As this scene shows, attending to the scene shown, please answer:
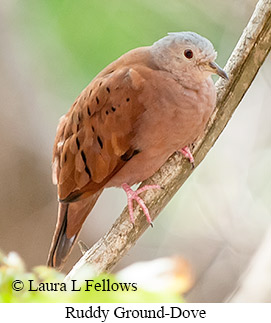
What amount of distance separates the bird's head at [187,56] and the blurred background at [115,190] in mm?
510

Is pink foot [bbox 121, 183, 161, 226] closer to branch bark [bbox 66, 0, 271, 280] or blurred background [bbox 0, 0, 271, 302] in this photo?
branch bark [bbox 66, 0, 271, 280]

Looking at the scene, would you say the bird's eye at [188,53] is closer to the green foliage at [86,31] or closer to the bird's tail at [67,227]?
the bird's tail at [67,227]

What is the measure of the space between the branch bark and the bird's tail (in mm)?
123

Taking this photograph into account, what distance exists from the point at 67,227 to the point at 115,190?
2.21 feet

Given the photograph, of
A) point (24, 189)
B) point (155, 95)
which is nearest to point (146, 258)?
point (24, 189)

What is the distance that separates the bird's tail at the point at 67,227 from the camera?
4.23ft

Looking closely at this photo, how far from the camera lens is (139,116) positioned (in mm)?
1184

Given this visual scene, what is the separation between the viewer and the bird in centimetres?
118
